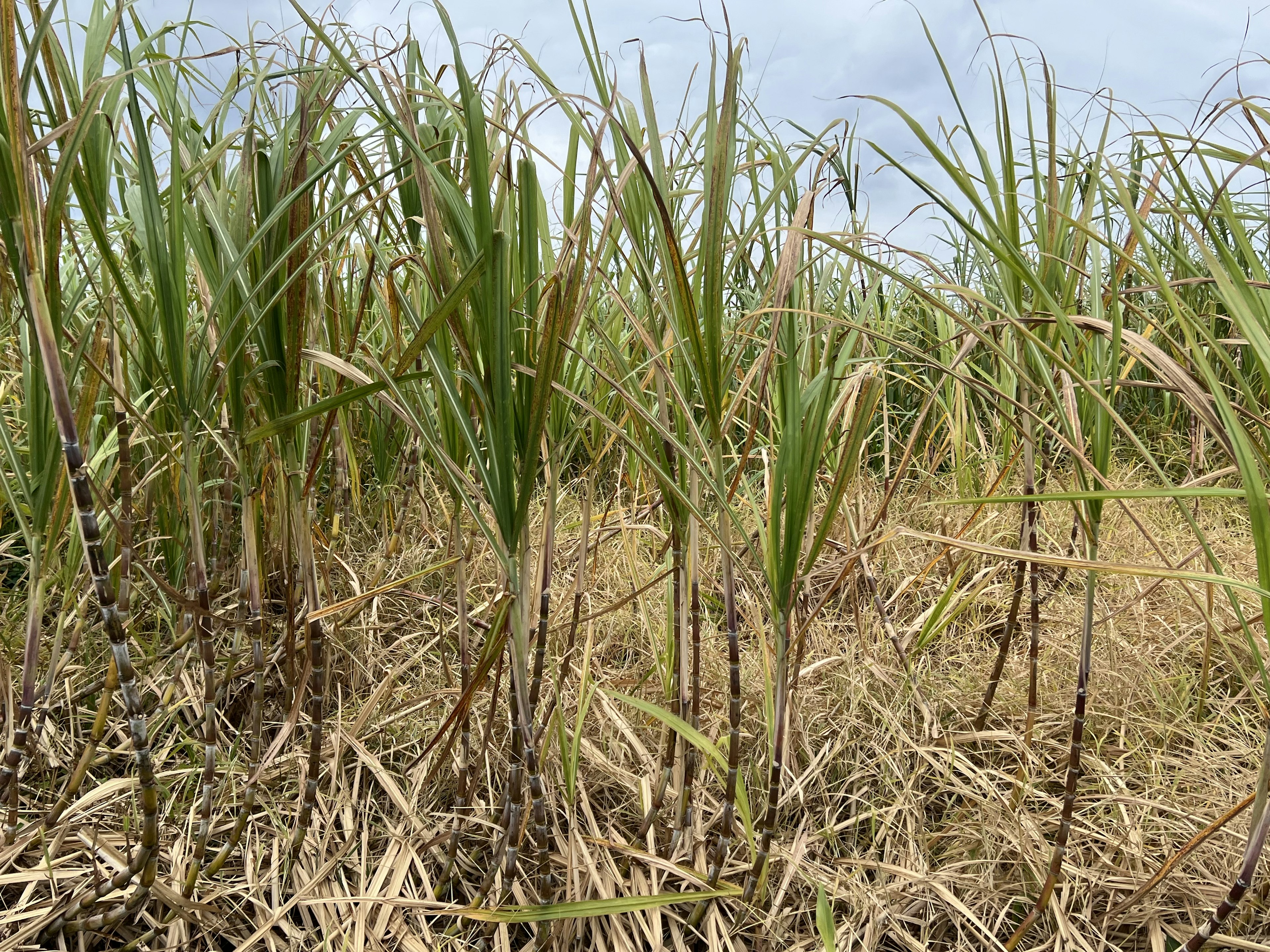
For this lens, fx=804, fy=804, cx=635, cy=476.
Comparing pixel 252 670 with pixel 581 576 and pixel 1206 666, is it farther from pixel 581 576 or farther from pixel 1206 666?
pixel 1206 666

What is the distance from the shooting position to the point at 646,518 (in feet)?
6.11

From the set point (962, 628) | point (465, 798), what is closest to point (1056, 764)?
point (962, 628)

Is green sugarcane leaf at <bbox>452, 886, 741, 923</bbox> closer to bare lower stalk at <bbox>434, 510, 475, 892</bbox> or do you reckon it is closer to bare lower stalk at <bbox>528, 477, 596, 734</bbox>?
bare lower stalk at <bbox>434, 510, 475, 892</bbox>

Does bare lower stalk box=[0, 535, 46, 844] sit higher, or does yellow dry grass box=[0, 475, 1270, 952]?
bare lower stalk box=[0, 535, 46, 844]

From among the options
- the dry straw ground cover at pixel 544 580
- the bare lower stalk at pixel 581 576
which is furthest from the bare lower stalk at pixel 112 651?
the bare lower stalk at pixel 581 576

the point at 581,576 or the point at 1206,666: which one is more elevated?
the point at 581,576

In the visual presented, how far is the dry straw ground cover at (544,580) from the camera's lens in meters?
0.70

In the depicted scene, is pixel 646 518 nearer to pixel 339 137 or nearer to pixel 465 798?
pixel 465 798

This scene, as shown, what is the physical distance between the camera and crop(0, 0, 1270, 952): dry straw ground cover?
2.29ft

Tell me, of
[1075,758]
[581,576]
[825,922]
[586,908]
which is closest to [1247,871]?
[1075,758]

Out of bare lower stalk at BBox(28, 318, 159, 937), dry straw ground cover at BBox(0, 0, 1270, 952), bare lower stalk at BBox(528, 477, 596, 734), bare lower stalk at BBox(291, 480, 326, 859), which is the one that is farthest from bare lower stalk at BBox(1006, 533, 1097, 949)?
bare lower stalk at BBox(28, 318, 159, 937)

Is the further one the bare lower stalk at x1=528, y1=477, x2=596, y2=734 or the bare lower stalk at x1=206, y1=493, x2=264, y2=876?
the bare lower stalk at x1=528, y1=477, x2=596, y2=734

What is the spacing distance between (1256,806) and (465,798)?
78cm

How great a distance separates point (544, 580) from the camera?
0.95 metres
